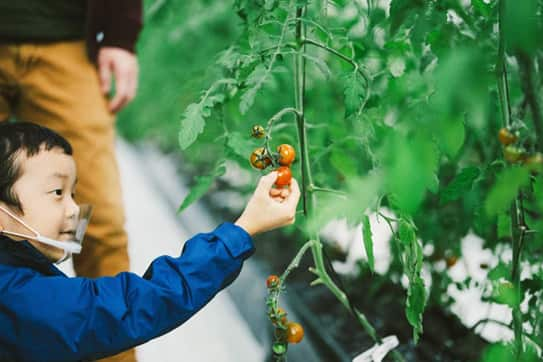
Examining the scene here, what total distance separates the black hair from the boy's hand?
1.18ft

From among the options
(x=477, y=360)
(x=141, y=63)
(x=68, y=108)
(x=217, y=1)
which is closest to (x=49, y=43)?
(x=68, y=108)

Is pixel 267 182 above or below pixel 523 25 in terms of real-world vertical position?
below

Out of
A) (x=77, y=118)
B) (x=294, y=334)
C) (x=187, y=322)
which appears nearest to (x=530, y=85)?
(x=294, y=334)

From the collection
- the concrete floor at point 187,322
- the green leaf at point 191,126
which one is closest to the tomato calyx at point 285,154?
the green leaf at point 191,126

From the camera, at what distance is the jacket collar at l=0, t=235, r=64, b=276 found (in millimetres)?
856

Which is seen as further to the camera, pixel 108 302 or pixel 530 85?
pixel 108 302

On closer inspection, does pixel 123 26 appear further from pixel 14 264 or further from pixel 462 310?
pixel 462 310

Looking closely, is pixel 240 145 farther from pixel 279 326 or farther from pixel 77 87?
pixel 77 87

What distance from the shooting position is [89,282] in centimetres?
83

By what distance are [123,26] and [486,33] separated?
986 mm

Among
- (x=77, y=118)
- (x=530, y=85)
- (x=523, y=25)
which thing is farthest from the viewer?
(x=77, y=118)

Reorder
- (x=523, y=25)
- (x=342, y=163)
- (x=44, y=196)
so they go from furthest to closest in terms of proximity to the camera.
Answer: (x=342, y=163) < (x=44, y=196) < (x=523, y=25)

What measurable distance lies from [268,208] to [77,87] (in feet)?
2.44

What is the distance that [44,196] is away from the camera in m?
0.90
